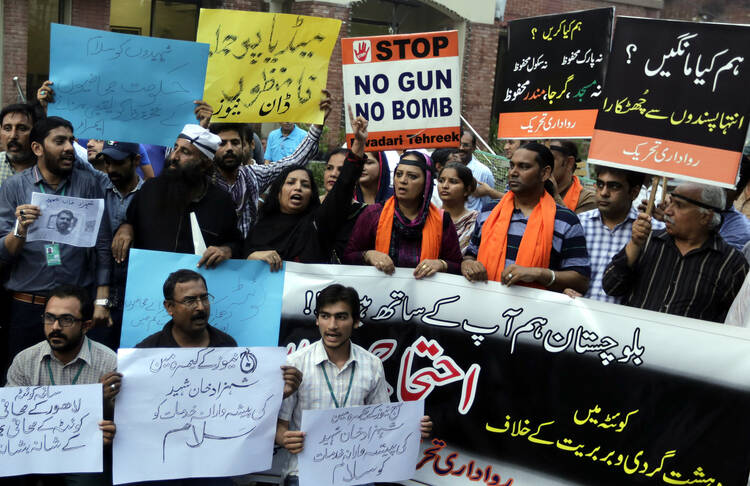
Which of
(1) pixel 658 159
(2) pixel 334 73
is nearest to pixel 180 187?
(1) pixel 658 159

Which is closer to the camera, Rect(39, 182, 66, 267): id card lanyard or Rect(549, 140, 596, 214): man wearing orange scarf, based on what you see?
Rect(39, 182, 66, 267): id card lanyard

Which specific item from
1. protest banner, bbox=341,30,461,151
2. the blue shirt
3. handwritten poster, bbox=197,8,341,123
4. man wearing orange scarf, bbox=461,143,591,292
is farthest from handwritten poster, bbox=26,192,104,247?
the blue shirt

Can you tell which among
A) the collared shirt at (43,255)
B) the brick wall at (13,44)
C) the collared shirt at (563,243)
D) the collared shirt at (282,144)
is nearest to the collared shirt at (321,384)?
the collared shirt at (563,243)

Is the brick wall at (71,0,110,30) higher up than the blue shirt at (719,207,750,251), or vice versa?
the brick wall at (71,0,110,30)

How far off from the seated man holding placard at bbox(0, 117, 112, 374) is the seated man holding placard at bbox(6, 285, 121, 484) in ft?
1.66

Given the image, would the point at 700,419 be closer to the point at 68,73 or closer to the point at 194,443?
the point at 194,443

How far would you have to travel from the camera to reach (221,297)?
469 cm

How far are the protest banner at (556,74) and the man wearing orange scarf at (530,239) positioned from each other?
113 centimetres

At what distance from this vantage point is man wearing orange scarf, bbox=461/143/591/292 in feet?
15.9

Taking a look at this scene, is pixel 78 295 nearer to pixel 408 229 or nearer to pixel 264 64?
pixel 408 229

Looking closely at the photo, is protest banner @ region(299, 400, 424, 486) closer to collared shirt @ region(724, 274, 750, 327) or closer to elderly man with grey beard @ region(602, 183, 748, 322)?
elderly man with grey beard @ region(602, 183, 748, 322)

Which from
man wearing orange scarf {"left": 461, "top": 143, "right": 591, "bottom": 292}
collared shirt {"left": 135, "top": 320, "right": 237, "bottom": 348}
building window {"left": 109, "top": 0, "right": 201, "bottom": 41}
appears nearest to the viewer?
collared shirt {"left": 135, "top": 320, "right": 237, "bottom": 348}

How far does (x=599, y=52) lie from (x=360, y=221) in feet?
7.54

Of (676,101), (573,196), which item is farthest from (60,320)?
(573,196)
